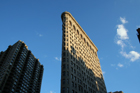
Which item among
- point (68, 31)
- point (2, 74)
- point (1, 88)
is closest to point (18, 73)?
point (2, 74)

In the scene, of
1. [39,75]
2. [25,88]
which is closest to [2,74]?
[25,88]

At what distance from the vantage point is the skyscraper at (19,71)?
266 feet

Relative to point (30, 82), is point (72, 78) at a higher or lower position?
lower

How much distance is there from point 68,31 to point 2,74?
5785cm

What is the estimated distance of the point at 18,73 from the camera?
91.4 m

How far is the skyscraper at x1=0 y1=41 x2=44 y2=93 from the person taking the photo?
81.1m

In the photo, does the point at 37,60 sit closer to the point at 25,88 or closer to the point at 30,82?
the point at 30,82

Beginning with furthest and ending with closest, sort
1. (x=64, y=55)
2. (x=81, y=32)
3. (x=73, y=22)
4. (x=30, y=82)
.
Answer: (x=30, y=82) < (x=81, y=32) < (x=73, y=22) < (x=64, y=55)

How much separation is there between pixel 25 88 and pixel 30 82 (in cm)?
1061

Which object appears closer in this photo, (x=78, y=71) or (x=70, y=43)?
(x=78, y=71)

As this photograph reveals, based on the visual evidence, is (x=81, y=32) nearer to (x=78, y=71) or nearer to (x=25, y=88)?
(x=78, y=71)

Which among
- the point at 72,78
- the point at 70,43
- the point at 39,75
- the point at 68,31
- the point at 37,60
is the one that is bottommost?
the point at 72,78

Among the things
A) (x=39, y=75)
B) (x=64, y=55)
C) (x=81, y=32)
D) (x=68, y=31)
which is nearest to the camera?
(x=64, y=55)

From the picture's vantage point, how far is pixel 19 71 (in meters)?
93.4
